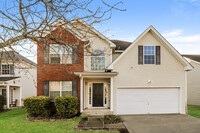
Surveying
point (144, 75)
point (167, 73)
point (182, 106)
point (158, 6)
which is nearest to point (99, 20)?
point (158, 6)

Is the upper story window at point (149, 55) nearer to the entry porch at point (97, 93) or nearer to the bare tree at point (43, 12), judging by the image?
the entry porch at point (97, 93)

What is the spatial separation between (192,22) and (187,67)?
3.80 metres

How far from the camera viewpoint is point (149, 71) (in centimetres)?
1187

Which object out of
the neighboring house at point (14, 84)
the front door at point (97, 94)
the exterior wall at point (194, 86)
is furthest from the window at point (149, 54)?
the neighboring house at point (14, 84)

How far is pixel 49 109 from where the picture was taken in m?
11.2

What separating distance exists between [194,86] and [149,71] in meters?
9.35

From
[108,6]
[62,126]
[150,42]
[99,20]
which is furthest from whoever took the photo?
[150,42]

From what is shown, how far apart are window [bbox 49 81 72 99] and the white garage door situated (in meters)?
3.93

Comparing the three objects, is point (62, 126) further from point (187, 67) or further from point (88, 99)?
point (187, 67)

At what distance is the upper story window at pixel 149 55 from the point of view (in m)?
11.9

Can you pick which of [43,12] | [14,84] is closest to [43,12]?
[43,12]

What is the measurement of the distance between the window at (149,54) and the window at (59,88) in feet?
21.0

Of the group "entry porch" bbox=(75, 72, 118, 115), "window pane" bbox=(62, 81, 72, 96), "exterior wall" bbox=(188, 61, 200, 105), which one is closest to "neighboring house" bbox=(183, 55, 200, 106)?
"exterior wall" bbox=(188, 61, 200, 105)

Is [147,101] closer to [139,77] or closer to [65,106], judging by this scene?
[139,77]
